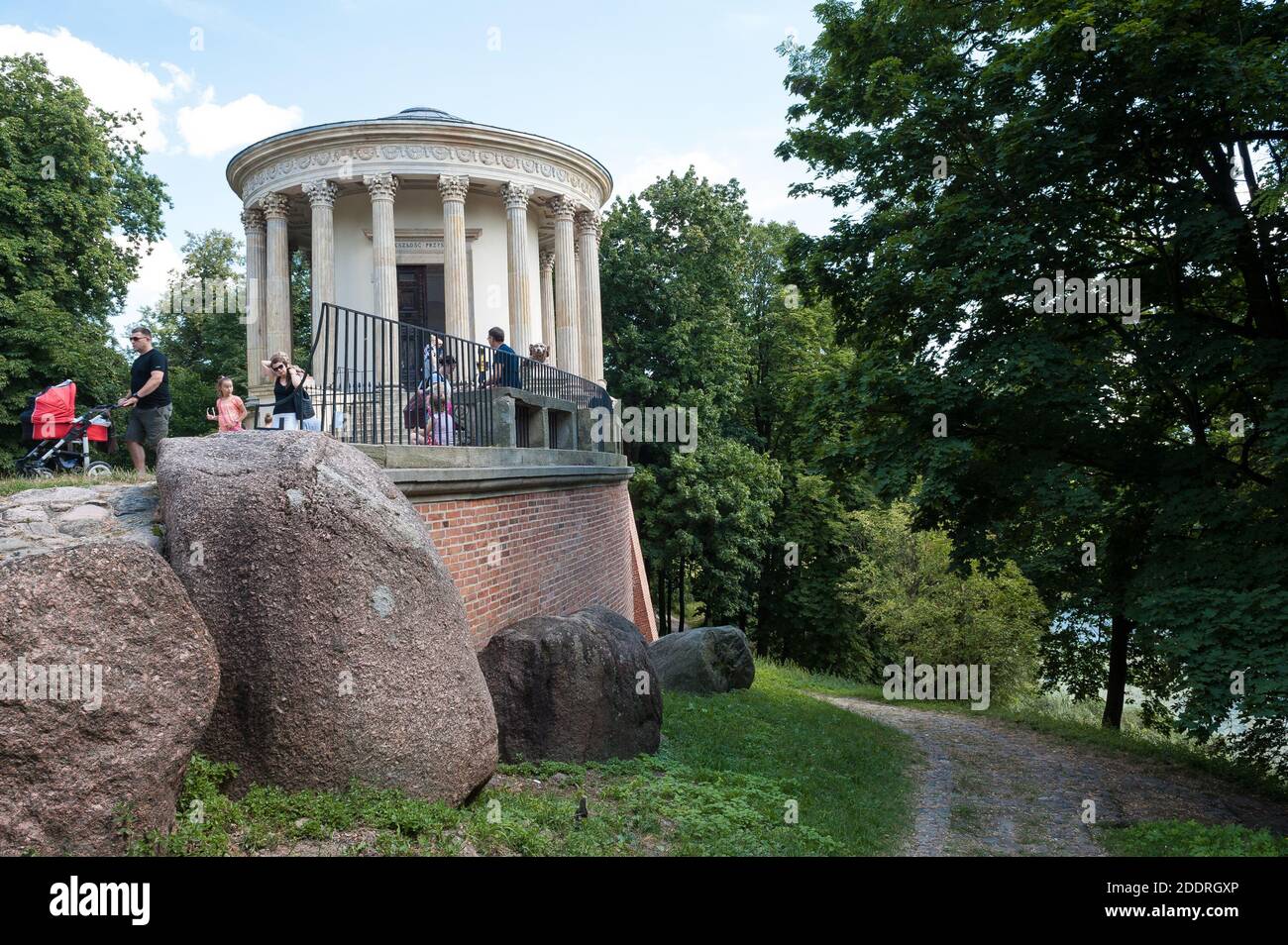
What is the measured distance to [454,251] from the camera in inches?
834

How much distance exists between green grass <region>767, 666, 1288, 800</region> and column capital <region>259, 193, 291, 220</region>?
17.2 meters

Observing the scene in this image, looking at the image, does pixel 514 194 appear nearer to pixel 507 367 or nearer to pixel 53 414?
pixel 507 367

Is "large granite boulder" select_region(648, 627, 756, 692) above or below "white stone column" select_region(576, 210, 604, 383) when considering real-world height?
below

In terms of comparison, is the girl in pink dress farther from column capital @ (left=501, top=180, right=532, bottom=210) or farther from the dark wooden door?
column capital @ (left=501, top=180, right=532, bottom=210)

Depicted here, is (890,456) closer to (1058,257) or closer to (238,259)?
(1058,257)

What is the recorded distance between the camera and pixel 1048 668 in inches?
725

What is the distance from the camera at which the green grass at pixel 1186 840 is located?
765 centimetres

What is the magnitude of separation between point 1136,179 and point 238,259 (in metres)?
40.1

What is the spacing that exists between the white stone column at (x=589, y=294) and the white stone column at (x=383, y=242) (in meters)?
5.41

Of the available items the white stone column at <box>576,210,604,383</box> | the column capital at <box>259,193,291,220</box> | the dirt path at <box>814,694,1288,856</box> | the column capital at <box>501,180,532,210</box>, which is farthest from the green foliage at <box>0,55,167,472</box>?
the dirt path at <box>814,694,1288,856</box>

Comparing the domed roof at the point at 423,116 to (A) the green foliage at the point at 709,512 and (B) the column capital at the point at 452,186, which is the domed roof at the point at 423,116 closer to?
(B) the column capital at the point at 452,186

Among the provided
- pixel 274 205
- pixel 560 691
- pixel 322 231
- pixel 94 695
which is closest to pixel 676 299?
pixel 322 231

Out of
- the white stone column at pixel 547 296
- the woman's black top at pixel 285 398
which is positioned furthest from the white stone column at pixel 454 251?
the woman's black top at pixel 285 398

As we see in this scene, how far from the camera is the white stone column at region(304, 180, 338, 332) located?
21219mm
